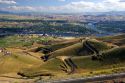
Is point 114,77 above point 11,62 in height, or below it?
above

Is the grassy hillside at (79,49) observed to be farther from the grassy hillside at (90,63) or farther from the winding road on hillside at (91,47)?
the grassy hillside at (90,63)

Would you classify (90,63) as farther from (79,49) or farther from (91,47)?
(79,49)

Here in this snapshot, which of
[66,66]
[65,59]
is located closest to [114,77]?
[66,66]

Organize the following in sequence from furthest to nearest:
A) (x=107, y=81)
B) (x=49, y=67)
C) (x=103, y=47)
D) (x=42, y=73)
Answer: (x=103, y=47) < (x=49, y=67) < (x=42, y=73) < (x=107, y=81)

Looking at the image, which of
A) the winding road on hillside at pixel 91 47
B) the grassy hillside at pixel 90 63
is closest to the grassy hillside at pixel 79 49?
the winding road on hillside at pixel 91 47

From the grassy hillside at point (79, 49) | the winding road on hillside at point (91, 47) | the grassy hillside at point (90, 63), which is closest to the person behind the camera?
the grassy hillside at point (90, 63)

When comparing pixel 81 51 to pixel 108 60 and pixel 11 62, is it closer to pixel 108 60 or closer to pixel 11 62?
pixel 108 60

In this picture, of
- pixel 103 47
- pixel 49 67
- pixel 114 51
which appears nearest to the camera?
pixel 49 67

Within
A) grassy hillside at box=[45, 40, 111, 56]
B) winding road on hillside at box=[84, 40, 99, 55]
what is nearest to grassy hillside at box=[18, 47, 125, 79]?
winding road on hillside at box=[84, 40, 99, 55]

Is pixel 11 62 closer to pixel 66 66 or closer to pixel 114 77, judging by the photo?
pixel 66 66

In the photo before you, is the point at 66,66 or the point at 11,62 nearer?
the point at 66,66

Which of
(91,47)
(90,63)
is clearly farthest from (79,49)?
(90,63)
